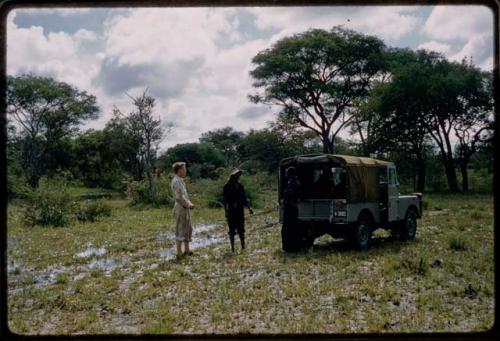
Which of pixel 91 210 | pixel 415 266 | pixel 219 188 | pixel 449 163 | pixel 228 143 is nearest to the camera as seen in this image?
pixel 415 266

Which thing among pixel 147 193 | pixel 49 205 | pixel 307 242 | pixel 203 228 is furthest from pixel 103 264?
pixel 147 193

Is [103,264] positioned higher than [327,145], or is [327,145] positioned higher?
[327,145]

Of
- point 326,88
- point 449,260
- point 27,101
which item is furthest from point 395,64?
point 27,101

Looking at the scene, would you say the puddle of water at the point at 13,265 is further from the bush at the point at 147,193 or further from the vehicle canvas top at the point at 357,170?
the bush at the point at 147,193

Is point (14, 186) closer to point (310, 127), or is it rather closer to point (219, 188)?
point (310, 127)

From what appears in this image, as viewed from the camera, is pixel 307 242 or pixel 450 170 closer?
pixel 450 170

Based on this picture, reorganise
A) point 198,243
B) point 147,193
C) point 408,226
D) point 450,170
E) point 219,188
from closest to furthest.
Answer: point 450,170 → point 408,226 → point 198,243 → point 219,188 → point 147,193

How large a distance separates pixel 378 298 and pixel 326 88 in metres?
8.47

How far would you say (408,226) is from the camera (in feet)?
33.3

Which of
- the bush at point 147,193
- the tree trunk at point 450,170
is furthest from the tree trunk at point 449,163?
the bush at point 147,193

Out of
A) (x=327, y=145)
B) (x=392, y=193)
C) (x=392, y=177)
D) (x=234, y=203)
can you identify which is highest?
(x=327, y=145)

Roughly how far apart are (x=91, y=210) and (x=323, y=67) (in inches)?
365

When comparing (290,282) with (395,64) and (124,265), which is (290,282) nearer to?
(124,265)

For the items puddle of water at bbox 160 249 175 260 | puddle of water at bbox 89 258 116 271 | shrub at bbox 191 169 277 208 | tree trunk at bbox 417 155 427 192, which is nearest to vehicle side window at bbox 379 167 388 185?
tree trunk at bbox 417 155 427 192
